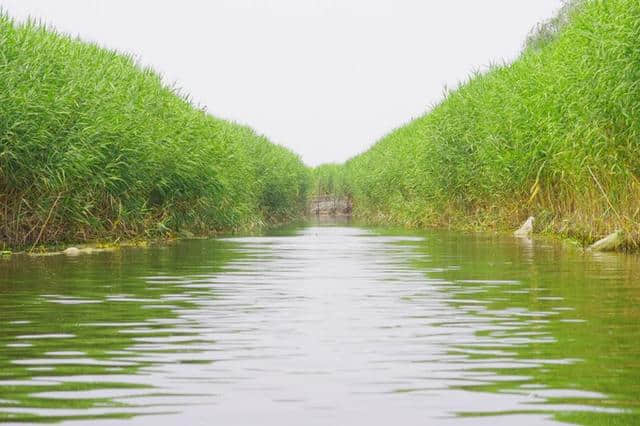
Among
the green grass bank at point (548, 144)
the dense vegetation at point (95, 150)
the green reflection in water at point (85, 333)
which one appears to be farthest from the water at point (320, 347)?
the green grass bank at point (548, 144)

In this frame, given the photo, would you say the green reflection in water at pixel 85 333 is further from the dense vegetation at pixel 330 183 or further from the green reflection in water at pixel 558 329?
the dense vegetation at pixel 330 183

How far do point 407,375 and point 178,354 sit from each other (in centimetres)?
155

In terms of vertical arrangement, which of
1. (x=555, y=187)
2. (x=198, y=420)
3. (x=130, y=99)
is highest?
(x=130, y=99)

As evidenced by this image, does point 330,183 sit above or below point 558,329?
above

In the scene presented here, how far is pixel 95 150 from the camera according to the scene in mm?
18828

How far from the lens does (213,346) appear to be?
21.5 ft

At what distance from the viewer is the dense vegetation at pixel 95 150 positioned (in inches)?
680

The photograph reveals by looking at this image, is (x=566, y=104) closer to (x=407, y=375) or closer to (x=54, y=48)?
(x=54, y=48)

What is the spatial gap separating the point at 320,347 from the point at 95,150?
13145 mm

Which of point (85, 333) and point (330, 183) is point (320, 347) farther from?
point (330, 183)

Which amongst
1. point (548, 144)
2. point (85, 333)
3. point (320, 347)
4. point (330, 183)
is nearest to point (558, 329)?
point (320, 347)

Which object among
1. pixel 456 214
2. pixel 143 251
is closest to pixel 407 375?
pixel 143 251

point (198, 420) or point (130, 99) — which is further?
point (130, 99)

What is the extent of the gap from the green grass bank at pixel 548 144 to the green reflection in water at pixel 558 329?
2650 millimetres
